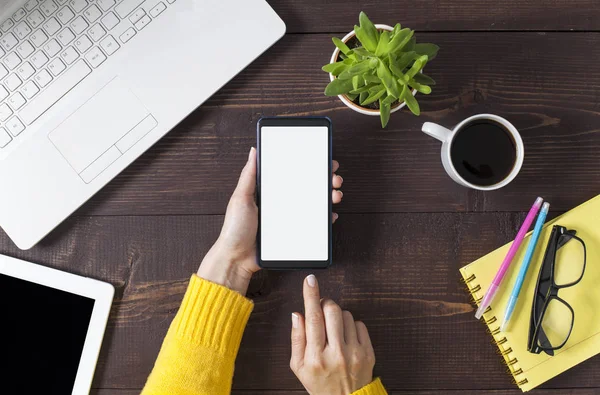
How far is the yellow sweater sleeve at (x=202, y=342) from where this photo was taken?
69 cm

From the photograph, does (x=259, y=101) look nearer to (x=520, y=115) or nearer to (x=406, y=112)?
(x=406, y=112)

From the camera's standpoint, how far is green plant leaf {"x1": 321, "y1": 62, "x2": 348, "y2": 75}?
1.97ft

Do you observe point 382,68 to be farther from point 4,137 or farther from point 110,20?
point 4,137

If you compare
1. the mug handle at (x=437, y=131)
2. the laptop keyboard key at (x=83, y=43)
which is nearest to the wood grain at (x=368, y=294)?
the mug handle at (x=437, y=131)

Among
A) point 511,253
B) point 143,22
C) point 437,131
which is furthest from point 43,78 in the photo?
point 511,253

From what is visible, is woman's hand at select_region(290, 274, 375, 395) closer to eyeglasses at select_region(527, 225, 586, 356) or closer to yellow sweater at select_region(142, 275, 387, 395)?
yellow sweater at select_region(142, 275, 387, 395)

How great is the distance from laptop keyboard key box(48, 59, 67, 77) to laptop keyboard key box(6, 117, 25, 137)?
2.9 inches

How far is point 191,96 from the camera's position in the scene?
2.23 feet

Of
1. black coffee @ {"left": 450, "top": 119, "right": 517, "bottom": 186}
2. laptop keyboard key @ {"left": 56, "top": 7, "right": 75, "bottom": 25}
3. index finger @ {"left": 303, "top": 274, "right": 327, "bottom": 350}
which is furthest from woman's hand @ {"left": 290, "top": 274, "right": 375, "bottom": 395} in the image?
laptop keyboard key @ {"left": 56, "top": 7, "right": 75, "bottom": 25}

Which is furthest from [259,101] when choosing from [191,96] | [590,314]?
[590,314]

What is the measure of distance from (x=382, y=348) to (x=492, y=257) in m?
0.19

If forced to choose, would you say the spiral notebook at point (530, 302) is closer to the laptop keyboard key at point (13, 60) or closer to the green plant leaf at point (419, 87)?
the green plant leaf at point (419, 87)

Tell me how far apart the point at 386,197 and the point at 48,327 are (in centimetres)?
47

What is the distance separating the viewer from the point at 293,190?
0.67 m
